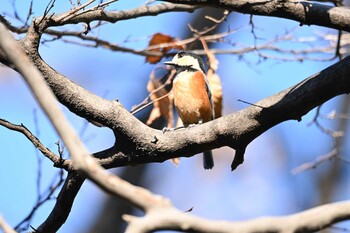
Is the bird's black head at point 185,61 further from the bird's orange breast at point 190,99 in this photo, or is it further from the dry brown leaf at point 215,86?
the dry brown leaf at point 215,86

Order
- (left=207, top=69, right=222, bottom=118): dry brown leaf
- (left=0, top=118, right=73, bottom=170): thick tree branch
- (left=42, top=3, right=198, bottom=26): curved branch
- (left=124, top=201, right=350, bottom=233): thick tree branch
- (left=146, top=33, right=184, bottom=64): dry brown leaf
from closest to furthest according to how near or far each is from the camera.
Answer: (left=124, top=201, right=350, bottom=233): thick tree branch
(left=0, top=118, right=73, bottom=170): thick tree branch
(left=42, top=3, right=198, bottom=26): curved branch
(left=207, top=69, right=222, bottom=118): dry brown leaf
(left=146, top=33, right=184, bottom=64): dry brown leaf

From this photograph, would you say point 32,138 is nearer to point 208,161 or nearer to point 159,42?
point 159,42

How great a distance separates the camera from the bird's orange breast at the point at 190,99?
490 centimetres

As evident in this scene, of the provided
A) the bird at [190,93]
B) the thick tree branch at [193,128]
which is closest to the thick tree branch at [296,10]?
the thick tree branch at [193,128]

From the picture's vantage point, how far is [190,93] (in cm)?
493

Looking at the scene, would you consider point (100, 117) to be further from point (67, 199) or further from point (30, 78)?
point (30, 78)

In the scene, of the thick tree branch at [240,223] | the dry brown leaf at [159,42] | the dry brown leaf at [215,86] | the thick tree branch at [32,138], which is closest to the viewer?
the thick tree branch at [240,223]

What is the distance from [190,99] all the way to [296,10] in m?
2.07

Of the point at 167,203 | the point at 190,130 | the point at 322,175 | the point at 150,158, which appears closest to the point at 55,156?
the point at 150,158

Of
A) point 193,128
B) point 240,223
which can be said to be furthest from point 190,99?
point 240,223

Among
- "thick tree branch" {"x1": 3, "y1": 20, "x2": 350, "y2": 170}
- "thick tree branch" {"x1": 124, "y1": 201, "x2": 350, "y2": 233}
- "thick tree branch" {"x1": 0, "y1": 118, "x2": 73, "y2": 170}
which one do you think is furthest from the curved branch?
"thick tree branch" {"x1": 124, "y1": 201, "x2": 350, "y2": 233}

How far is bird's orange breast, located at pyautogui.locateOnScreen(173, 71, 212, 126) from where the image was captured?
4.90 metres

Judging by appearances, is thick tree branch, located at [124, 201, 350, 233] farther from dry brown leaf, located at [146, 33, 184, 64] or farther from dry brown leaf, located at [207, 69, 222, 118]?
dry brown leaf, located at [146, 33, 184, 64]

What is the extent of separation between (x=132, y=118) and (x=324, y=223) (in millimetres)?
1485
